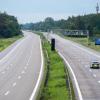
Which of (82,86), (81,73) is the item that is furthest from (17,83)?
(81,73)

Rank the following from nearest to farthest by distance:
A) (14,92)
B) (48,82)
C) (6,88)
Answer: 1. (14,92)
2. (6,88)
3. (48,82)

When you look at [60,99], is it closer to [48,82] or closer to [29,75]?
[48,82]

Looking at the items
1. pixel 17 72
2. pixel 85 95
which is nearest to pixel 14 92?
pixel 85 95

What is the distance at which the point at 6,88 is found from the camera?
41344 mm

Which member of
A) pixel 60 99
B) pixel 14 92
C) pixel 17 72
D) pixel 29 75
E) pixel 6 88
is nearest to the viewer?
pixel 60 99

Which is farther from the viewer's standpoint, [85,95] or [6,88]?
[6,88]

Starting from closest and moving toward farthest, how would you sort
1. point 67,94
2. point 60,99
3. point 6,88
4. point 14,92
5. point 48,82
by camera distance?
point 60,99 < point 67,94 < point 14,92 < point 6,88 < point 48,82

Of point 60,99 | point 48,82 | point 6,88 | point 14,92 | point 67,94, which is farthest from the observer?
point 48,82

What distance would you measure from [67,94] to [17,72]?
24.9 meters

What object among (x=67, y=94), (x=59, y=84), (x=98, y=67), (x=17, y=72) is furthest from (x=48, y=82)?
(x=98, y=67)

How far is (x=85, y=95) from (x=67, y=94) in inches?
51.2

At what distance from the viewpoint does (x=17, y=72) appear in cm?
5928

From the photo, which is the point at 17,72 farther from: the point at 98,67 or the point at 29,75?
the point at 98,67

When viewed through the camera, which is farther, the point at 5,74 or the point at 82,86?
the point at 5,74
